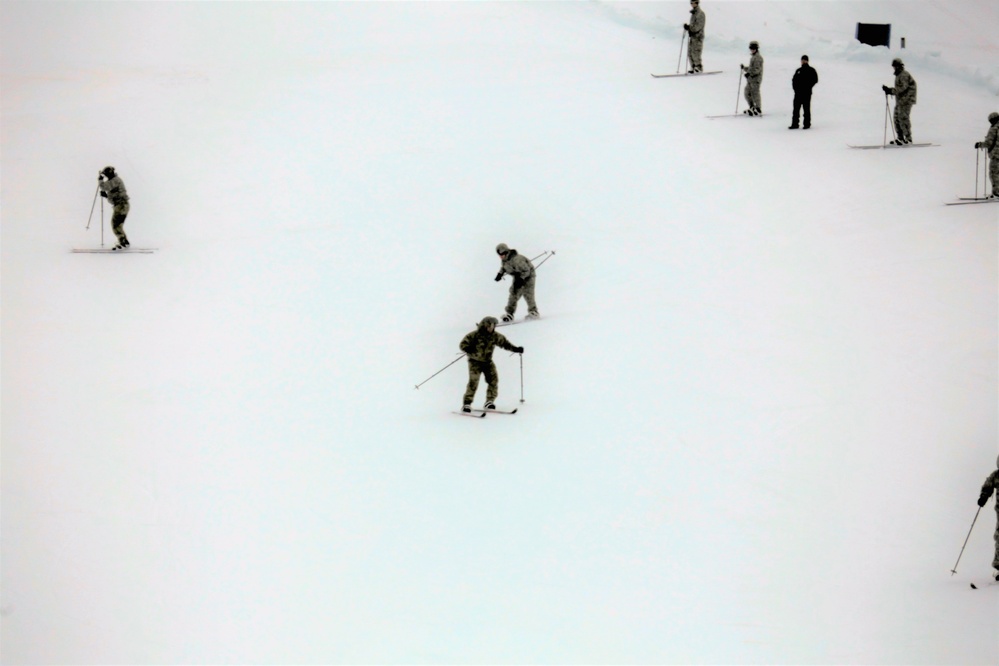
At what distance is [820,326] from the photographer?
15352 mm

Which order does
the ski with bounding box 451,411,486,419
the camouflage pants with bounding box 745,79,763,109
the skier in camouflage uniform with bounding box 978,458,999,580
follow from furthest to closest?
the camouflage pants with bounding box 745,79,763,109 → the ski with bounding box 451,411,486,419 → the skier in camouflage uniform with bounding box 978,458,999,580

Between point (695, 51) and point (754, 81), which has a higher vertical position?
point (695, 51)

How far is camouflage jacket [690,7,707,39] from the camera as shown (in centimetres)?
2302

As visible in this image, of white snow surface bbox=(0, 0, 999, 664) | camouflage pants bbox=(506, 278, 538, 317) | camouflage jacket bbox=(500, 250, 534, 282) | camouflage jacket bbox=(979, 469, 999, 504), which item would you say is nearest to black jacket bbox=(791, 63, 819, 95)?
white snow surface bbox=(0, 0, 999, 664)

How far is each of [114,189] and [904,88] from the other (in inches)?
464

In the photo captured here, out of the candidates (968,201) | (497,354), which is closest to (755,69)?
(968,201)

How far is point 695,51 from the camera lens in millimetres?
23953

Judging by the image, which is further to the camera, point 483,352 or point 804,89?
point 804,89

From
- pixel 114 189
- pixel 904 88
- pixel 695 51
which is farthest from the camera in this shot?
pixel 695 51

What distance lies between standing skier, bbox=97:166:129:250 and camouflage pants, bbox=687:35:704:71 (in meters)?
10.8

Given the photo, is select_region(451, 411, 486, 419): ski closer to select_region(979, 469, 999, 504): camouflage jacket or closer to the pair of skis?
the pair of skis

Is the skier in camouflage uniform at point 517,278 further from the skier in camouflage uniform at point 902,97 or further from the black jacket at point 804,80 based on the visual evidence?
the black jacket at point 804,80

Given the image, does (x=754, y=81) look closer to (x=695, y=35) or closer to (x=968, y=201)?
(x=695, y=35)

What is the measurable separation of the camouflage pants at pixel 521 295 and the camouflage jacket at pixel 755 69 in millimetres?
7656
